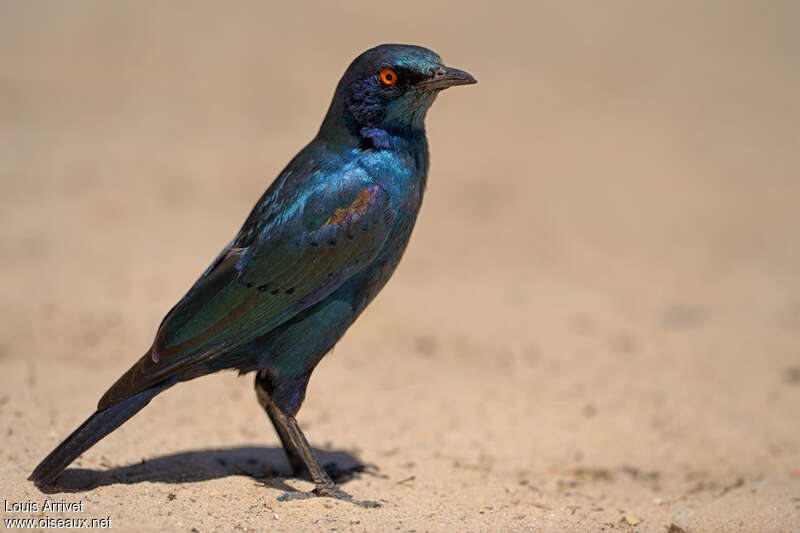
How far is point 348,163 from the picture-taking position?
4.55 m

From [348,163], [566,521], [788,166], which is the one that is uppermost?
[788,166]

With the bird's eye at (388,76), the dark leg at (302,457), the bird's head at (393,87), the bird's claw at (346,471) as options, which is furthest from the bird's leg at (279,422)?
the bird's eye at (388,76)

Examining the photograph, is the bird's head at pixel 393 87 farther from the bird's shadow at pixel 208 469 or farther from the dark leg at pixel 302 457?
the bird's shadow at pixel 208 469

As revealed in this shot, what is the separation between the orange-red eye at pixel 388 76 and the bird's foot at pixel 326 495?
6.81ft

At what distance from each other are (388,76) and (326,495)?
7.03 ft

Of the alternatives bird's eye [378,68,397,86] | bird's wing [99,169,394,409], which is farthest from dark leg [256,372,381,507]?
bird's eye [378,68,397,86]

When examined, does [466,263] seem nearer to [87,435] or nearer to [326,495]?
[326,495]

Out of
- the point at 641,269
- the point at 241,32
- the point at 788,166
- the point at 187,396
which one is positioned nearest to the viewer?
the point at 187,396

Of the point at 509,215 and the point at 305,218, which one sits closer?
the point at 305,218

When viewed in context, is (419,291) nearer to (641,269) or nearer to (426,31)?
(641,269)

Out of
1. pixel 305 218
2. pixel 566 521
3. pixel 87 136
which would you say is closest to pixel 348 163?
pixel 305 218

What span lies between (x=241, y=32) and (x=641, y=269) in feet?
26.4

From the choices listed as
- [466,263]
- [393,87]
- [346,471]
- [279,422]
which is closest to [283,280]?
[279,422]

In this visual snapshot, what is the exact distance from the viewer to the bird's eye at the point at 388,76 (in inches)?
177
